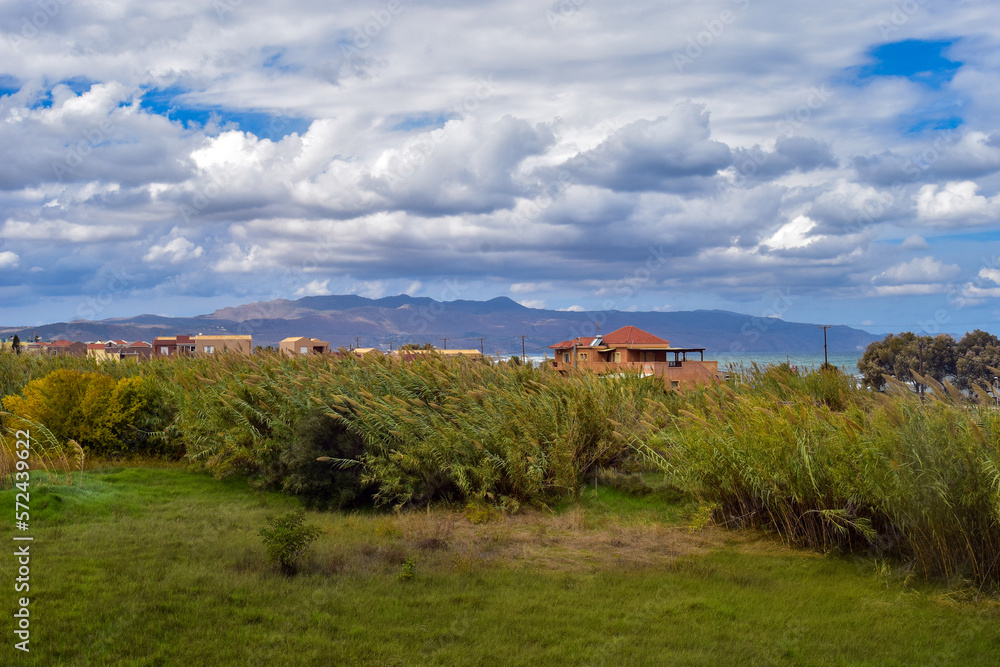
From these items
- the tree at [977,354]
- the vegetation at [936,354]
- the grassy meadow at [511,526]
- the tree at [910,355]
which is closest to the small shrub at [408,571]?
the grassy meadow at [511,526]

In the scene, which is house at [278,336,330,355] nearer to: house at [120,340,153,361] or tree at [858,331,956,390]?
house at [120,340,153,361]

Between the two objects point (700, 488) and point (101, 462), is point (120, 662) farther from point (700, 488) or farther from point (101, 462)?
point (101, 462)

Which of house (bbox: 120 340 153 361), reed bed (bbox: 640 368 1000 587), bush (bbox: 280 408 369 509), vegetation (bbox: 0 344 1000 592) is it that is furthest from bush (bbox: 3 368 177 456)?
reed bed (bbox: 640 368 1000 587)

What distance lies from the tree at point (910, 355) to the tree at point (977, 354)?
3.07 feet

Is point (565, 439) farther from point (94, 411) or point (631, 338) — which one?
point (631, 338)

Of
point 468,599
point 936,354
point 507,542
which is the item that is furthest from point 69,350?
point 936,354

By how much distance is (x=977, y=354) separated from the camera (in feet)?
179

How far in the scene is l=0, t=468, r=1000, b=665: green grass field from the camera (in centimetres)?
580

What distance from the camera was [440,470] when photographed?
460 inches

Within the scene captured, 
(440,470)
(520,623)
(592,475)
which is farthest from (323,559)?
(592,475)

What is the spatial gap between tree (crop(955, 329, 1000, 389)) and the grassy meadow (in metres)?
45.2

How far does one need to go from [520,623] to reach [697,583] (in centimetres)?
220

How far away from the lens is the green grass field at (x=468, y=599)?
580 cm

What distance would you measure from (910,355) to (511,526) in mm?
52686
